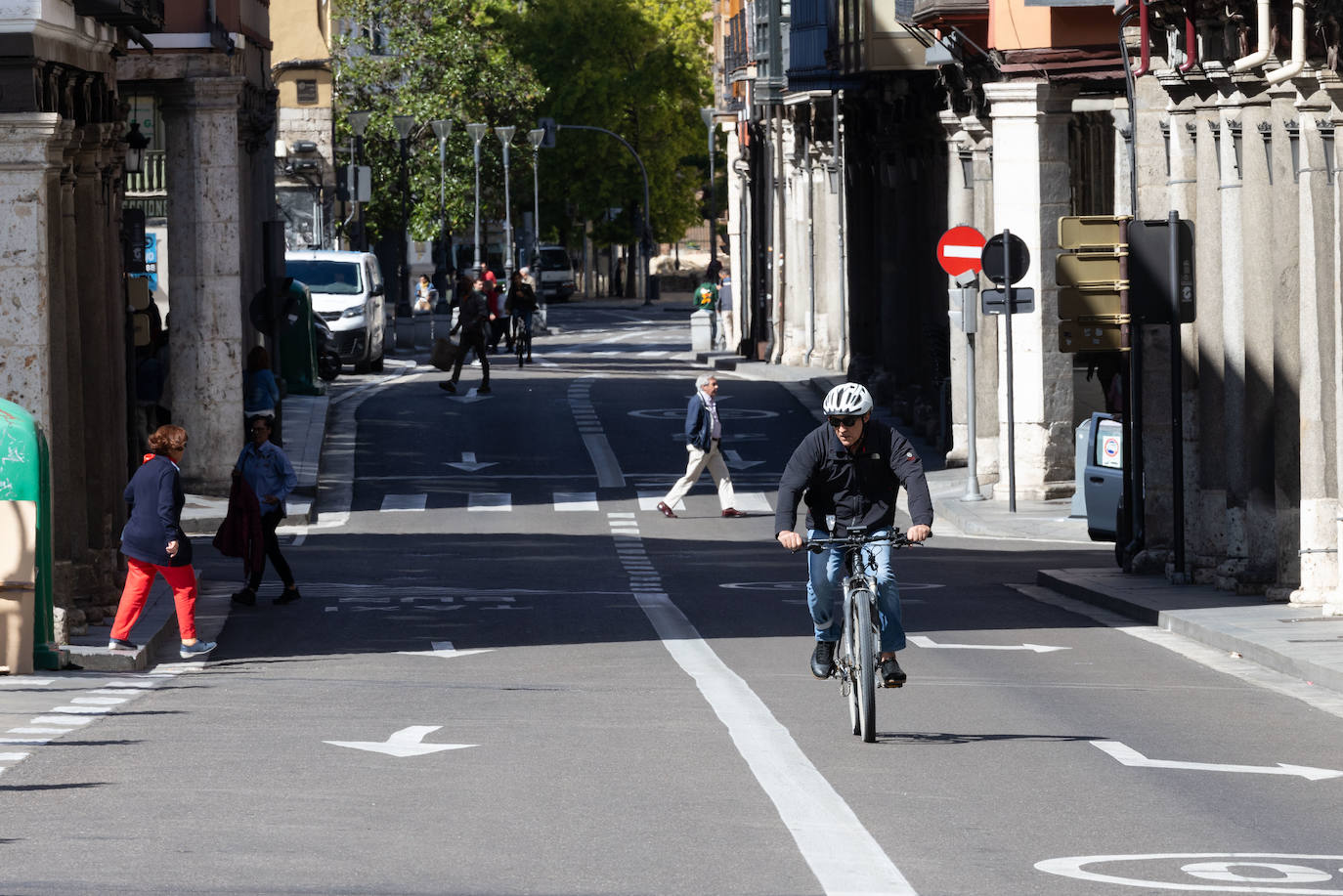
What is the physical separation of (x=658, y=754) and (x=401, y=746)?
1.24 metres

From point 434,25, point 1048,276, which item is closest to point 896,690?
point 1048,276

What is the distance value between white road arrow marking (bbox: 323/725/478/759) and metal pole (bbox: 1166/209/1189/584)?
973 cm

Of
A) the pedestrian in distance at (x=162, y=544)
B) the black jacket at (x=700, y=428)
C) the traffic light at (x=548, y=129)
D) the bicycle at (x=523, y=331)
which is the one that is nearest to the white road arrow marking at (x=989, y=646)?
the pedestrian in distance at (x=162, y=544)

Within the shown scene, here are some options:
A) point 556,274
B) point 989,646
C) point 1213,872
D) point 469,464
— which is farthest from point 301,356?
point 556,274

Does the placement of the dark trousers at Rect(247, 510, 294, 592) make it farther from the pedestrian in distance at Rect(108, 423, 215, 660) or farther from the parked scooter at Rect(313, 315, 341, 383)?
the parked scooter at Rect(313, 315, 341, 383)

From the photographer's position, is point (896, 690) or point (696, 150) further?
point (696, 150)

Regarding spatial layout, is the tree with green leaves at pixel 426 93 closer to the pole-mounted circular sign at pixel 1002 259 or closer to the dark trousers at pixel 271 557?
the pole-mounted circular sign at pixel 1002 259

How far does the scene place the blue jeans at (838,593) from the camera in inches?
512

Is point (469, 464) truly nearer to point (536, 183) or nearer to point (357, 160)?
point (357, 160)

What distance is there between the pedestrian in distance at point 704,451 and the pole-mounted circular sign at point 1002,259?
312cm

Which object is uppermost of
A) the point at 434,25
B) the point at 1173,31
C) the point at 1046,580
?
the point at 434,25

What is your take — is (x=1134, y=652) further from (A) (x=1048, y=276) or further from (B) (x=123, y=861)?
(A) (x=1048, y=276)

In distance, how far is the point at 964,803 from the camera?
1059 cm

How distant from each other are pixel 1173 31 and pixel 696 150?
8811 centimetres
